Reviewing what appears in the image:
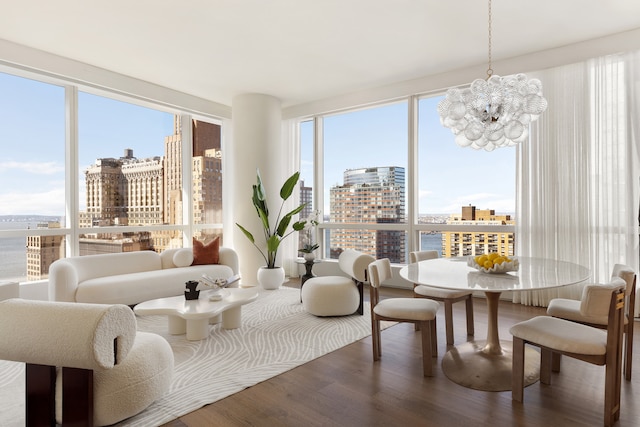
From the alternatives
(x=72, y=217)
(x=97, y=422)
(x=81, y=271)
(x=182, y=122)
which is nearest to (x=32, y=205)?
(x=72, y=217)

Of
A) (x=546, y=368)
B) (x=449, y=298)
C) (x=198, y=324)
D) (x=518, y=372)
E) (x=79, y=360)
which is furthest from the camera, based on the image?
(x=198, y=324)

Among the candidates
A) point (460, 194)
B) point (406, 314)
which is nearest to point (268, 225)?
point (460, 194)

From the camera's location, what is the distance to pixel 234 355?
2.94 metres

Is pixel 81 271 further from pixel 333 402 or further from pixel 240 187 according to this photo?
pixel 333 402

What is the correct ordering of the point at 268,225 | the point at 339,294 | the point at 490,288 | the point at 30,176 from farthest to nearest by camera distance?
the point at 268,225 → the point at 30,176 → the point at 339,294 → the point at 490,288

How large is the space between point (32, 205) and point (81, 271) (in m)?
1.25

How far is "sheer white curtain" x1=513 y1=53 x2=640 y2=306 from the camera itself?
3975 millimetres

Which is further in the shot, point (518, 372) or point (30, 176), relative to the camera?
point (30, 176)

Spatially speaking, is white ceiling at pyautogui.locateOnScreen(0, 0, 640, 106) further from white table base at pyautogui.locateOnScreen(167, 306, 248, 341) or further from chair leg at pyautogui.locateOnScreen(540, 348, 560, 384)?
chair leg at pyautogui.locateOnScreen(540, 348, 560, 384)

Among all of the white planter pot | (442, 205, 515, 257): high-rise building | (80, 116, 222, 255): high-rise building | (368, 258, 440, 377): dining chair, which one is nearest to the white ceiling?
(80, 116, 222, 255): high-rise building

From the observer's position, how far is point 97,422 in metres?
1.90

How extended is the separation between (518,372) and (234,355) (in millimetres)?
2020

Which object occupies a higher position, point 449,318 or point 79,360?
point 79,360

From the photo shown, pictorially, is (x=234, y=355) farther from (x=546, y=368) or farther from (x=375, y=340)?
(x=546, y=368)
